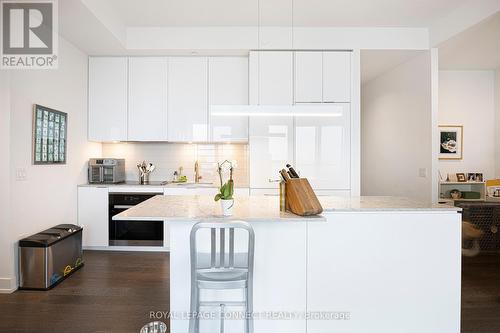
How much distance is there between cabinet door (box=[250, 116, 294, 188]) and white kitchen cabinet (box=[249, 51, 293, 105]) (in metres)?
0.27

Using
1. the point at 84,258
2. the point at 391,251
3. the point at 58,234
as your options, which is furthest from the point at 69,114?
the point at 391,251

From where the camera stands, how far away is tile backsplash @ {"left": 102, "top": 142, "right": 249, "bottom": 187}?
459 centimetres

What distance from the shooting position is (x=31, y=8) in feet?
9.72

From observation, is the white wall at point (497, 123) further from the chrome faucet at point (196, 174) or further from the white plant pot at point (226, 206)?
the white plant pot at point (226, 206)

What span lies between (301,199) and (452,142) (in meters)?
4.33

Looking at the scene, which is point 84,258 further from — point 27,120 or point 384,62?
point 384,62

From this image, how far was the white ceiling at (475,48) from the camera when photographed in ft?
11.0

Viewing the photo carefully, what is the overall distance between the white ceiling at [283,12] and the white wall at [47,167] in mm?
1016

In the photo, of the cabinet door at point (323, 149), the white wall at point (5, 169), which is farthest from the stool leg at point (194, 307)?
the cabinet door at point (323, 149)

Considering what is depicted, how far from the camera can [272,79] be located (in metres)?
3.90

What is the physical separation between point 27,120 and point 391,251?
356cm

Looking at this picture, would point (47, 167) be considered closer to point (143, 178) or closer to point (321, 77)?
point (143, 178)

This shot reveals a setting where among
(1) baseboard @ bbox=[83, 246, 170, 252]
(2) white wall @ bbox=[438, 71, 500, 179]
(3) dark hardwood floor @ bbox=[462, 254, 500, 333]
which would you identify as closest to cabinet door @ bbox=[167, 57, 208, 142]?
(1) baseboard @ bbox=[83, 246, 170, 252]

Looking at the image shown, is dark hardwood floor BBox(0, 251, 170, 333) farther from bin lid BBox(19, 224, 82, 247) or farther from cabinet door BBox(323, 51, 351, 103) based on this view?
cabinet door BBox(323, 51, 351, 103)
